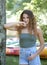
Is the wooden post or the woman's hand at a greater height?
the wooden post

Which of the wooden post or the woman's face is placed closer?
the woman's face

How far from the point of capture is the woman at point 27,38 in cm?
196

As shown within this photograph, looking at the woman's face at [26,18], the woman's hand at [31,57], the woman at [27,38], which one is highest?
the woman's face at [26,18]

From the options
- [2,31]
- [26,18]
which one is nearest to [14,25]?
[26,18]

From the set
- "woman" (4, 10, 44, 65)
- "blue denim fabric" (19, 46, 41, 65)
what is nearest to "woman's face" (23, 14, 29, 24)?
"woman" (4, 10, 44, 65)

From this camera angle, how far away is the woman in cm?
196

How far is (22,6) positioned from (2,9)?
6952mm

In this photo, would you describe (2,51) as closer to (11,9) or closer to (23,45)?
(23,45)

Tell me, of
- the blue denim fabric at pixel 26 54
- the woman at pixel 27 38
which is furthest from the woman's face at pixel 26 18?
the blue denim fabric at pixel 26 54

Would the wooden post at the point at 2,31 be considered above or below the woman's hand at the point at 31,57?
above

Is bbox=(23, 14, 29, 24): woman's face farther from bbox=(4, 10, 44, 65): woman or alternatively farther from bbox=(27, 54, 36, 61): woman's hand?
bbox=(27, 54, 36, 61): woman's hand

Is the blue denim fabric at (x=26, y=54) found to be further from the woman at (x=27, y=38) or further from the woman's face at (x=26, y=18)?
the woman's face at (x=26, y=18)

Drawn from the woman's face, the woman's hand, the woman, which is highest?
the woman's face

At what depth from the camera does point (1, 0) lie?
2160 millimetres
